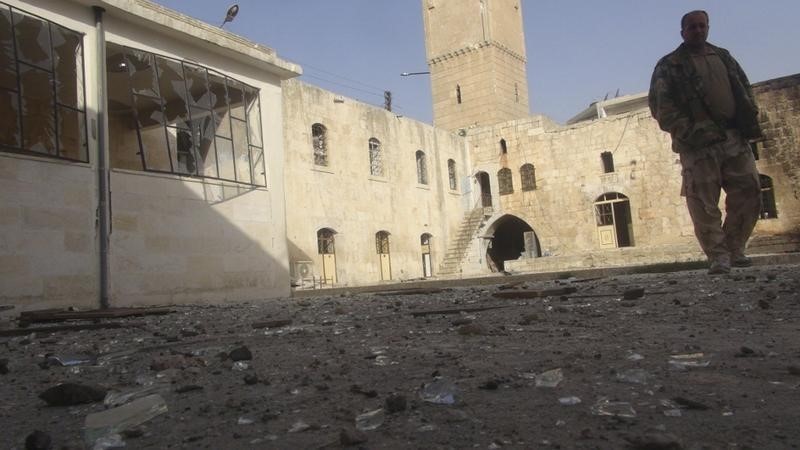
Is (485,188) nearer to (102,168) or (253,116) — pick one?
(253,116)

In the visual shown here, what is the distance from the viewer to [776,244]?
69.4 feet

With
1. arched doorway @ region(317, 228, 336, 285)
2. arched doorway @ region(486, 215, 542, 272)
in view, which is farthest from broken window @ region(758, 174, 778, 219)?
arched doorway @ region(317, 228, 336, 285)

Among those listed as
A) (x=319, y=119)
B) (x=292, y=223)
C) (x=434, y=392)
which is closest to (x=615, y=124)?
(x=319, y=119)

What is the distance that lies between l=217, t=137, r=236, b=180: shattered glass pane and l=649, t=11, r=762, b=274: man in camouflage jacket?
824 cm

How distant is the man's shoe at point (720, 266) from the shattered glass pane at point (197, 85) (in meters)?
9.22

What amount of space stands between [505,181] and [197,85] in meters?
18.0

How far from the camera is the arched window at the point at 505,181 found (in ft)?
89.0

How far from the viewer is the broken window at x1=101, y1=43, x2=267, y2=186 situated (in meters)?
10.5

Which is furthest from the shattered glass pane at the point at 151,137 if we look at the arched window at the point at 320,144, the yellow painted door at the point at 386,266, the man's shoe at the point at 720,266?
the yellow painted door at the point at 386,266

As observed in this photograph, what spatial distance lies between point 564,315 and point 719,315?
857mm

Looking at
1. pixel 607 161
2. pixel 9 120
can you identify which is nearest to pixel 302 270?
pixel 9 120

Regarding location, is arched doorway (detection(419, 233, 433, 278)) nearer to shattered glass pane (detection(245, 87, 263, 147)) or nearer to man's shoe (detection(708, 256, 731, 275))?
shattered glass pane (detection(245, 87, 263, 147))

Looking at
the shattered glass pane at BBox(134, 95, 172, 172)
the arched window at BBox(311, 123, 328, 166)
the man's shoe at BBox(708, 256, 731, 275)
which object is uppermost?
the arched window at BBox(311, 123, 328, 166)

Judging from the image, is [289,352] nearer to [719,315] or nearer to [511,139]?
[719,315]
